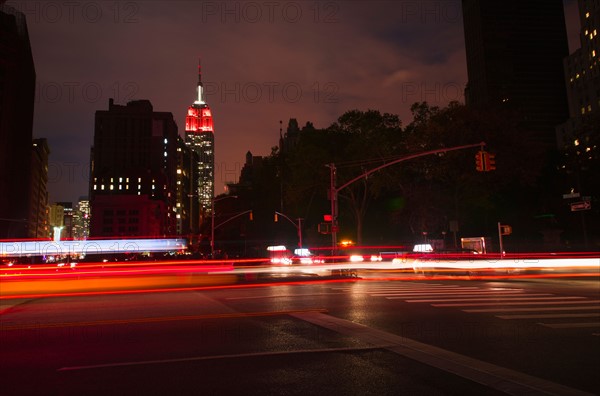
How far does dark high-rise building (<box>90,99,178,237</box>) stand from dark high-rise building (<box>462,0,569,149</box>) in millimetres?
115517

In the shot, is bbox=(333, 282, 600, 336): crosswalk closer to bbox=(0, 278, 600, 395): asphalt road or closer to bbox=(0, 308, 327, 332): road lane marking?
bbox=(0, 278, 600, 395): asphalt road

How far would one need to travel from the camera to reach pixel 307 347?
27.8ft

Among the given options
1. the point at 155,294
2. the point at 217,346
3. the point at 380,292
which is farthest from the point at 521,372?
the point at 155,294

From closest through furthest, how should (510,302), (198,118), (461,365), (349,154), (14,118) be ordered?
(461,365), (510,302), (349,154), (14,118), (198,118)

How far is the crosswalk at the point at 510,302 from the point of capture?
1116 centimetres

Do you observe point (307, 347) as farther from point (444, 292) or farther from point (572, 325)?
point (444, 292)

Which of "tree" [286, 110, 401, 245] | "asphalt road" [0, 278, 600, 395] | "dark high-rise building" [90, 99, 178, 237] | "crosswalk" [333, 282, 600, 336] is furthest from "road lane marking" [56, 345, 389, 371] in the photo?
"dark high-rise building" [90, 99, 178, 237]

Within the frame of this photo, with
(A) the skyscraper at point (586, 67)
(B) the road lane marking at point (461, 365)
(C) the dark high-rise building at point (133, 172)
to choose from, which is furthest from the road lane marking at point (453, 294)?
(C) the dark high-rise building at point (133, 172)

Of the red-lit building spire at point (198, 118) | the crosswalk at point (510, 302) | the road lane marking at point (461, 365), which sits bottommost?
the road lane marking at point (461, 365)

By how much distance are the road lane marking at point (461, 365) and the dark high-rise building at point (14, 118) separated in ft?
307

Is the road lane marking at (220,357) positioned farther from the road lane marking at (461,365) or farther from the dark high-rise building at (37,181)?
the dark high-rise building at (37,181)

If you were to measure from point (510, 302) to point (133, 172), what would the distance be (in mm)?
167070

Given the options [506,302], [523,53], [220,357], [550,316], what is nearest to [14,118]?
[506,302]

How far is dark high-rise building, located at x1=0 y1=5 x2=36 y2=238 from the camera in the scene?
317 ft
